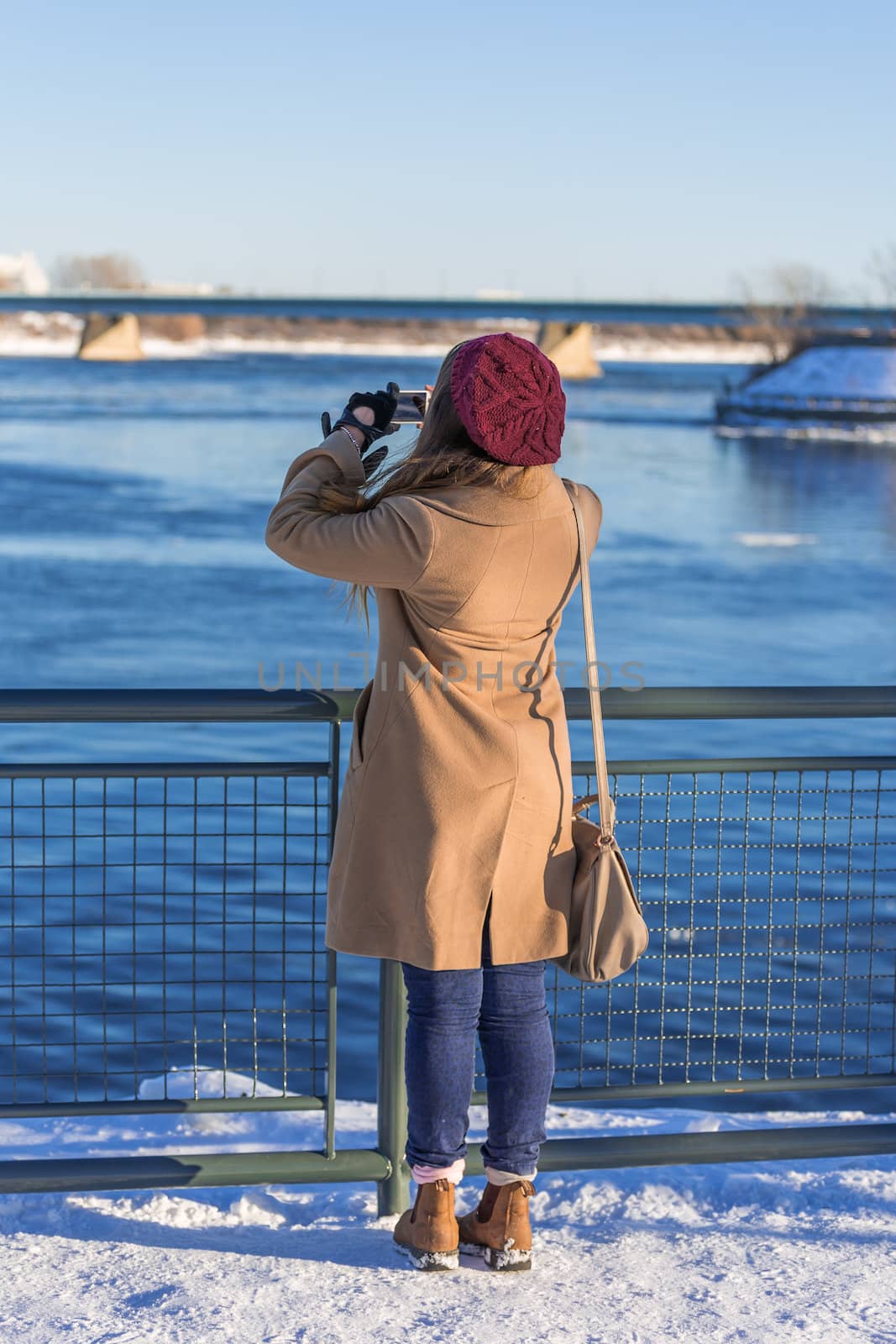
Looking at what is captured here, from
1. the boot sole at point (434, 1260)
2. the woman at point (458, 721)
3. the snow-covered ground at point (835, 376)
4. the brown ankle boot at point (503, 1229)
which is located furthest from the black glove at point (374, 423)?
the snow-covered ground at point (835, 376)

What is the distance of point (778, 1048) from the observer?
809 centimetres

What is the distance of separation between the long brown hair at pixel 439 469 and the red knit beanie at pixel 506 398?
3 centimetres

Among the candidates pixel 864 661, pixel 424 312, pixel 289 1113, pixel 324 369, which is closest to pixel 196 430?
pixel 424 312

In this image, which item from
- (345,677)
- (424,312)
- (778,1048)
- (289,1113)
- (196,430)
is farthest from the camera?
(424,312)

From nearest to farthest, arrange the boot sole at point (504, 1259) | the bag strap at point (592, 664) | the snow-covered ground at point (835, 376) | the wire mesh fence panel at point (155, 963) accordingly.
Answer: the bag strap at point (592, 664)
the boot sole at point (504, 1259)
the wire mesh fence panel at point (155, 963)
the snow-covered ground at point (835, 376)

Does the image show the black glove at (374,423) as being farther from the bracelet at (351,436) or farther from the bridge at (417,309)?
the bridge at (417,309)

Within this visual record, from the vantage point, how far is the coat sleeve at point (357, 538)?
273cm

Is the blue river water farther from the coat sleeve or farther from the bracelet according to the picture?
the coat sleeve

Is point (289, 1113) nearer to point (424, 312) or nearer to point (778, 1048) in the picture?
point (778, 1048)

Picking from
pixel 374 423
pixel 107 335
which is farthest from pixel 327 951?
pixel 107 335

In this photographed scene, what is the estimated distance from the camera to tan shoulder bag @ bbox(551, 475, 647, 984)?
9.70 feet

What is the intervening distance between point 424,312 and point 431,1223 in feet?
297

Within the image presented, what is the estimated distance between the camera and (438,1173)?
3.05 m

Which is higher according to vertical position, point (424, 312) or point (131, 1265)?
point (424, 312)
